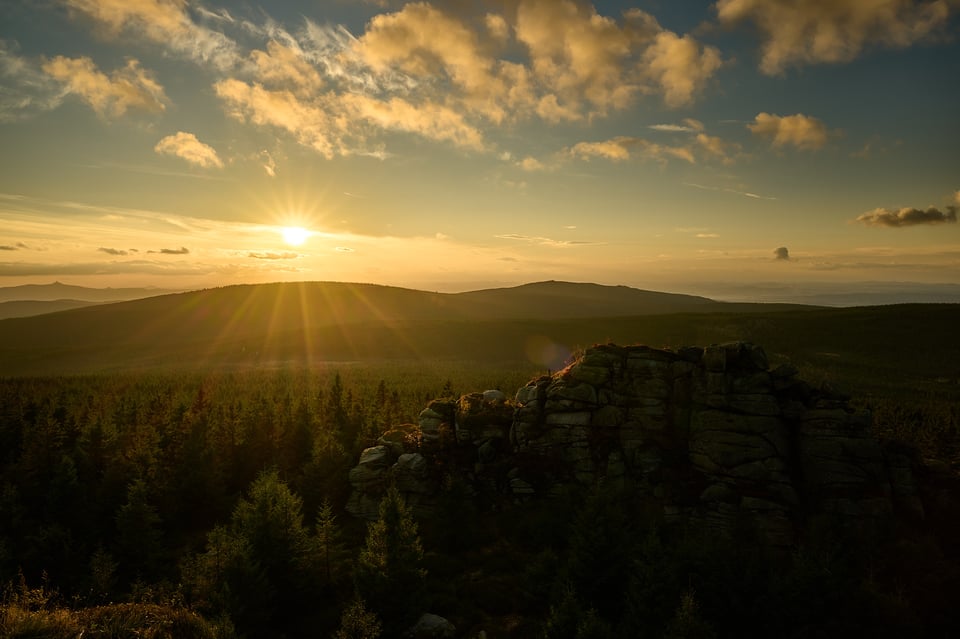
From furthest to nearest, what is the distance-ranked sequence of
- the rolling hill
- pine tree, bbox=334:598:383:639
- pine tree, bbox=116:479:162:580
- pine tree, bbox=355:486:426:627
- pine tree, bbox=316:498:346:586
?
the rolling hill < pine tree, bbox=116:479:162:580 < pine tree, bbox=316:498:346:586 < pine tree, bbox=355:486:426:627 < pine tree, bbox=334:598:383:639

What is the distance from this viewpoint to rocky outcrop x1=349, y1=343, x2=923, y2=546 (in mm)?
28266

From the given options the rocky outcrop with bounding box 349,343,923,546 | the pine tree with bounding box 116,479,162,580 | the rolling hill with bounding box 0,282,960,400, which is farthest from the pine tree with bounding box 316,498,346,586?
the rolling hill with bounding box 0,282,960,400

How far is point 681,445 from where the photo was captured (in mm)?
31984

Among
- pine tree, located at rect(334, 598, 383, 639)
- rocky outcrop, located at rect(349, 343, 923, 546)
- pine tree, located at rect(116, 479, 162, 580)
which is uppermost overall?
rocky outcrop, located at rect(349, 343, 923, 546)

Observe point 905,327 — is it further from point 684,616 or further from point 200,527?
point 200,527

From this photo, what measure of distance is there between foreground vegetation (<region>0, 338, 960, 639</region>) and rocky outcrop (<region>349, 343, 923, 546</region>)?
1.88 meters

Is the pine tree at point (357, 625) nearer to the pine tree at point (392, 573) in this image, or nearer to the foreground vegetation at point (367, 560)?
the foreground vegetation at point (367, 560)

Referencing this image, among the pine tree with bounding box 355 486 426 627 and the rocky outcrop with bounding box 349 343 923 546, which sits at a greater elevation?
the rocky outcrop with bounding box 349 343 923 546

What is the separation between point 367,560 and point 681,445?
21.6 m

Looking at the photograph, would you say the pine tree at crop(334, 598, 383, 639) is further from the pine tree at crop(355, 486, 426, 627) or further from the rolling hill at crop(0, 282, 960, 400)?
the rolling hill at crop(0, 282, 960, 400)

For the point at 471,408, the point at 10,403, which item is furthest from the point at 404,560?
the point at 10,403

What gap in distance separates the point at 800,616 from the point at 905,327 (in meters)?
123

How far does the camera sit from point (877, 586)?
2234 cm

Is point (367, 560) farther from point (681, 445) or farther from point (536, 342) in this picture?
point (536, 342)
